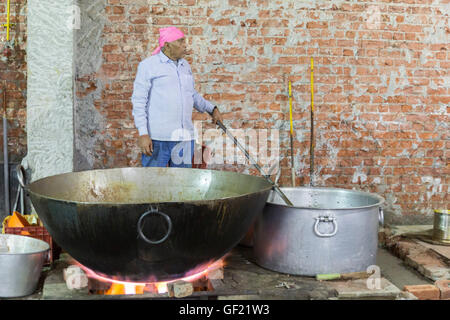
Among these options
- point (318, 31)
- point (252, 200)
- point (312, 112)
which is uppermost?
point (318, 31)

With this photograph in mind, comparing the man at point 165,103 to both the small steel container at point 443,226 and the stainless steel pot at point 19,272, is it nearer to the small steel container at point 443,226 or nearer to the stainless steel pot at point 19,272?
the stainless steel pot at point 19,272

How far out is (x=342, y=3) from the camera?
445 cm

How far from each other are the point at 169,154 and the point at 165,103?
14.5 inches

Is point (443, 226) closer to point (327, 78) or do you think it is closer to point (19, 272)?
point (327, 78)

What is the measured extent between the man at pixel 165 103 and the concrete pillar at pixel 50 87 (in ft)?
1.88

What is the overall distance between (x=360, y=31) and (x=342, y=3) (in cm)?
29

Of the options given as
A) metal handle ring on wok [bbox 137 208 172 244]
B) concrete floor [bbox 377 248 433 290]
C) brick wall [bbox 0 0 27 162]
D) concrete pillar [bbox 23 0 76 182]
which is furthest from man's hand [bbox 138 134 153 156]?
concrete floor [bbox 377 248 433 290]

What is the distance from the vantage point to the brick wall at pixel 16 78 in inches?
164

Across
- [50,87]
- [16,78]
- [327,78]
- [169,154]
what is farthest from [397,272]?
[16,78]

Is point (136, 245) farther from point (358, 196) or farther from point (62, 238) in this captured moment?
point (358, 196)

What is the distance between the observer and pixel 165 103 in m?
3.61
